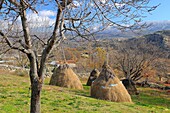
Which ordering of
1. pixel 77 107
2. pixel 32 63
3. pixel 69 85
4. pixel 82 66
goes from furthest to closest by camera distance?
pixel 82 66 < pixel 69 85 < pixel 77 107 < pixel 32 63

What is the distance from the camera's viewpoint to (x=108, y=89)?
12320 mm

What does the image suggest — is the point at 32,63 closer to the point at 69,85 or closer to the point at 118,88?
the point at 118,88

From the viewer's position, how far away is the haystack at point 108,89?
12234mm

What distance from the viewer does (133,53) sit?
2716 cm

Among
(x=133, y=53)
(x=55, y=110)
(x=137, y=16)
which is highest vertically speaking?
(x=133, y=53)

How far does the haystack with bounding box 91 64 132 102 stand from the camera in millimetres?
12234

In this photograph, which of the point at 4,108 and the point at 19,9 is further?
the point at 4,108

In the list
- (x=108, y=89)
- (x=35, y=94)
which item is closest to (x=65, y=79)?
(x=108, y=89)

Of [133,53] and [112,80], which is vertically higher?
[133,53]

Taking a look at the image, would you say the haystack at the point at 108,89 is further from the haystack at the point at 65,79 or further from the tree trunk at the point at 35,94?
the tree trunk at the point at 35,94

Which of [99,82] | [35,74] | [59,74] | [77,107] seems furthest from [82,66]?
[35,74]

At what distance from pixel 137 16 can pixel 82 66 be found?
115 ft

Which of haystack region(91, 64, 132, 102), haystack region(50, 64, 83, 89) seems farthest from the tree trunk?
haystack region(50, 64, 83, 89)

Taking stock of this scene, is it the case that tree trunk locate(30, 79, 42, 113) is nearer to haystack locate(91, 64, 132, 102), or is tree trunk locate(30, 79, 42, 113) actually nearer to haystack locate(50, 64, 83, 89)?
haystack locate(91, 64, 132, 102)
